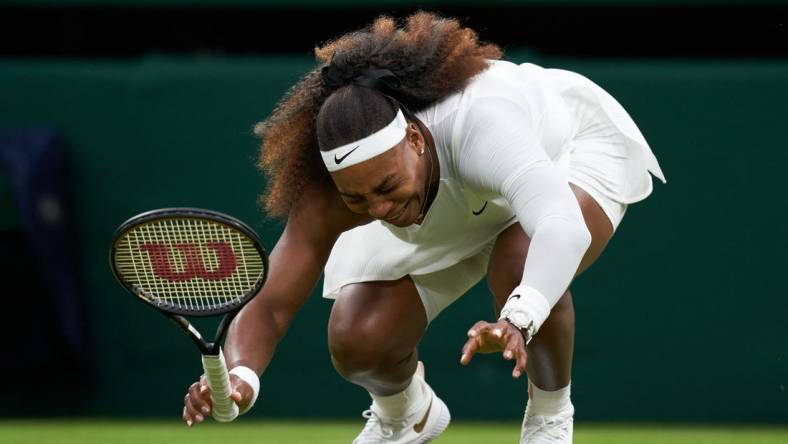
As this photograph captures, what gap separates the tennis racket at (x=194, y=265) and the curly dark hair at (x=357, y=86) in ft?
1.04

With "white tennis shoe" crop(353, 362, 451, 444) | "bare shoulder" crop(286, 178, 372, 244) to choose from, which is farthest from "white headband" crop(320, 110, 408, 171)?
"white tennis shoe" crop(353, 362, 451, 444)

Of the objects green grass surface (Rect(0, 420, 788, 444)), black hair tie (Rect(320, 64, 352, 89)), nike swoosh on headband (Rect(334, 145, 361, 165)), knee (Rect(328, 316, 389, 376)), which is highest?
black hair tie (Rect(320, 64, 352, 89))

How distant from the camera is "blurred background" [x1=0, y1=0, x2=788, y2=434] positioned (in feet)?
19.8

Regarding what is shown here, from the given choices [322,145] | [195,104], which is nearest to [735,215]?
[195,104]

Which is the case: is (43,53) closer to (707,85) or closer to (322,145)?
(707,85)

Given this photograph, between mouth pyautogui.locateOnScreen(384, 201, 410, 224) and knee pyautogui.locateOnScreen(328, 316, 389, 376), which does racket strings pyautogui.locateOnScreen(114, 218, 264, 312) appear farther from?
knee pyautogui.locateOnScreen(328, 316, 389, 376)

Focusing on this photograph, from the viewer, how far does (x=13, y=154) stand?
590 cm

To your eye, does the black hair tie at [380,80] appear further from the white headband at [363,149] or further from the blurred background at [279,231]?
the blurred background at [279,231]

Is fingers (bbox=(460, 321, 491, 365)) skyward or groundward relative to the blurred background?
skyward

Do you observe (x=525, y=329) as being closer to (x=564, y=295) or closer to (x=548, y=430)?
(x=564, y=295)

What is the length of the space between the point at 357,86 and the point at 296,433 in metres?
2.83

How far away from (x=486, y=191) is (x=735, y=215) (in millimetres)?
3315

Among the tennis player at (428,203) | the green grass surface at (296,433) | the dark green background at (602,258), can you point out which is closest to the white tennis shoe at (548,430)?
the tennis player at (428,203)

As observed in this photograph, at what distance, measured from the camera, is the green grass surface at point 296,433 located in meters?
5.13
